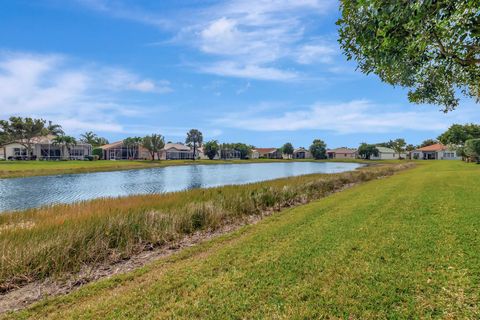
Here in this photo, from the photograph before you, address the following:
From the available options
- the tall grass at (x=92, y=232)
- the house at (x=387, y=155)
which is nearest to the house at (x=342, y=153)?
the house at (x=387, y=155)

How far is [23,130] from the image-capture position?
243ft

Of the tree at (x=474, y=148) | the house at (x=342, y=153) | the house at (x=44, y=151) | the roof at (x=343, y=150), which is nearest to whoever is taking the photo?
the tree at (x=474, y=148)

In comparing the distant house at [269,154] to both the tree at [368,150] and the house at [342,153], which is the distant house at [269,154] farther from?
the tree at [368,150]

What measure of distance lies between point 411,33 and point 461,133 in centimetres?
8117

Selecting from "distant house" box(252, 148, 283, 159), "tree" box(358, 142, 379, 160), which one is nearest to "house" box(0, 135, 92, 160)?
"distant house" box(252, 148, 283, 159)

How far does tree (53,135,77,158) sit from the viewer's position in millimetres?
78494

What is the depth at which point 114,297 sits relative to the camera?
523 centimetres

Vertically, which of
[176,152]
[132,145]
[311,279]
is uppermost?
[132,145]

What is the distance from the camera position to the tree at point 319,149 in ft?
416

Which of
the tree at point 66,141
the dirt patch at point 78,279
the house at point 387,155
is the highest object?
the tree at point 66,141

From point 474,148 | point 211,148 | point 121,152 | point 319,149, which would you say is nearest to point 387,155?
point 319,149

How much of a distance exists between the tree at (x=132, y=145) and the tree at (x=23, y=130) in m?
24.2

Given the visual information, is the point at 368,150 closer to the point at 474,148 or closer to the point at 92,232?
the point at 474,148

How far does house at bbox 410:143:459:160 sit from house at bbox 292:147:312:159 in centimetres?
4584
